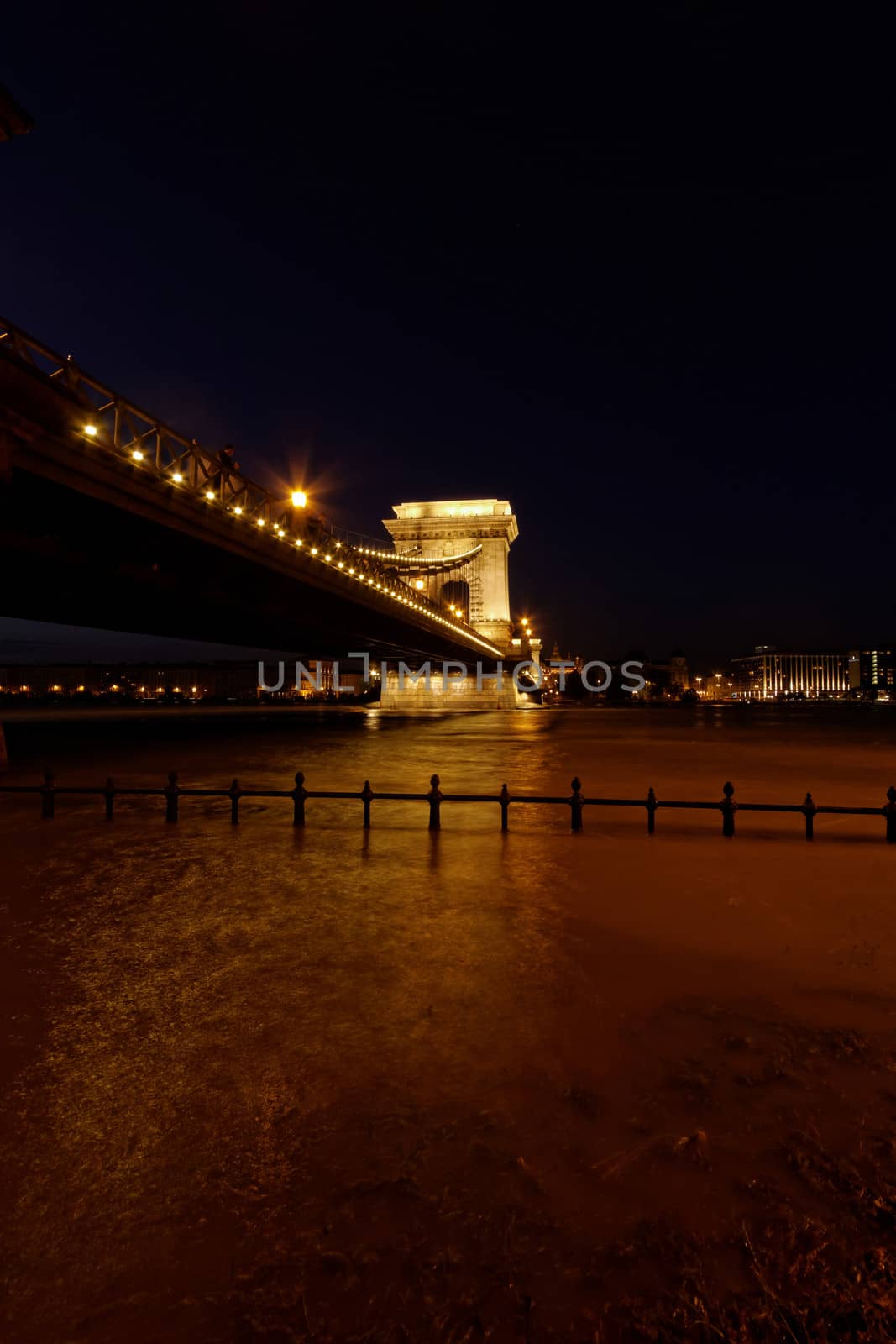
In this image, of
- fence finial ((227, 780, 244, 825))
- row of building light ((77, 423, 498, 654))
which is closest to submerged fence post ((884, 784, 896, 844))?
fence finial ((227, 780, 244, 825))

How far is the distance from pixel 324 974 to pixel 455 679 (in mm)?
89074

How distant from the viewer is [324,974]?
5590mm

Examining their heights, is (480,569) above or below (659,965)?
above

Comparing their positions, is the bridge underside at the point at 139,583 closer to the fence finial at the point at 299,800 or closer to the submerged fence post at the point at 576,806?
the fence finial at the point at 299,800

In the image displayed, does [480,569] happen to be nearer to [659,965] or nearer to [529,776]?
[529,776]

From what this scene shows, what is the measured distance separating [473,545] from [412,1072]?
330ft

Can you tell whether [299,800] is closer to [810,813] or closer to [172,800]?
[172,800]

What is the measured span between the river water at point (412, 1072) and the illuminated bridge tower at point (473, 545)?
89.8 m

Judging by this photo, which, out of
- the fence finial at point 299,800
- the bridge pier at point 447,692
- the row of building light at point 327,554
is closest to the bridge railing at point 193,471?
the row of building light at point 327,554

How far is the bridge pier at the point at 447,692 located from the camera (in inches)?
3258

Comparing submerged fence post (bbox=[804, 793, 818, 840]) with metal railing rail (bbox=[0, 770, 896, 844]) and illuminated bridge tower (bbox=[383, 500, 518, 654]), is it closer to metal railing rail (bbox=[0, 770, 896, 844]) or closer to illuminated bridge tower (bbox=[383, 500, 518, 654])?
metal railing rail (bbox=[0, 770, 896, 844])

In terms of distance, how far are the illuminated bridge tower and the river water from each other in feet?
295

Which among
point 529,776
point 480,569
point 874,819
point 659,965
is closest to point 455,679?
point 480,569

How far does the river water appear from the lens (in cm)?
271
